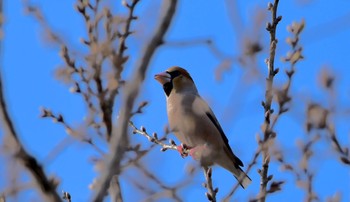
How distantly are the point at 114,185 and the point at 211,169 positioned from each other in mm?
1314

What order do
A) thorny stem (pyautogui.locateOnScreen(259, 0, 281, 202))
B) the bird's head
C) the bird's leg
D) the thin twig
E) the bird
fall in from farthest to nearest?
the bird's head
the bird
the bird's leg
thorny stem (pyautogui.locateOnScreen(259, 0, 281, 202))
the thin twig

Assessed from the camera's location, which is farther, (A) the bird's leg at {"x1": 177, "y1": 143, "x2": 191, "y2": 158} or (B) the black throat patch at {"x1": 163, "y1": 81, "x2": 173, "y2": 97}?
(B) the black throat patch at {"x1": 163, "y1": 81, "x2": 173, "y2": 97}

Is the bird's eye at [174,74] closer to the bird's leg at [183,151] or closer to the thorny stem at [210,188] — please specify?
the bird's leg at [183,151]

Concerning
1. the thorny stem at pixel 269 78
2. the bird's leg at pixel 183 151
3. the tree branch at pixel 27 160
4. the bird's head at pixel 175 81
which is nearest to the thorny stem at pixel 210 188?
the thorny stem at pixel 269 78

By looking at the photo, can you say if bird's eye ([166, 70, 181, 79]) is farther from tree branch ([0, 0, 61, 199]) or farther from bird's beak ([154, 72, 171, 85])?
tree branch ([0, 0, 61, 199])

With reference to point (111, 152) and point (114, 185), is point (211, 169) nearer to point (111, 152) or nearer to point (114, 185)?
point (114, 185)

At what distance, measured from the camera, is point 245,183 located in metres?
5.13

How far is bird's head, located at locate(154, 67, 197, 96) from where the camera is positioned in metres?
5.73

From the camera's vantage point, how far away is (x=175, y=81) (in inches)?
228

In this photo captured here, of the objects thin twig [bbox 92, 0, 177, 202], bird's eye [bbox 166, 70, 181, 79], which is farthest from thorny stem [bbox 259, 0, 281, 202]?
bird's eye [bbox 166, 70, 181, 79]

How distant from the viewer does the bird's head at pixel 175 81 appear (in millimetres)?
5733

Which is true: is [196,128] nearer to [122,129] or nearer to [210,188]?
[210,188]

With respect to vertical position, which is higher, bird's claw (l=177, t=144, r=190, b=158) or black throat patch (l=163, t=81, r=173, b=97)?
black throat patch (l=163, t=81, r=173, b=97)

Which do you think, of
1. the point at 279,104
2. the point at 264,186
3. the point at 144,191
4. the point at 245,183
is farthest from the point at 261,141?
the point at 245,183
